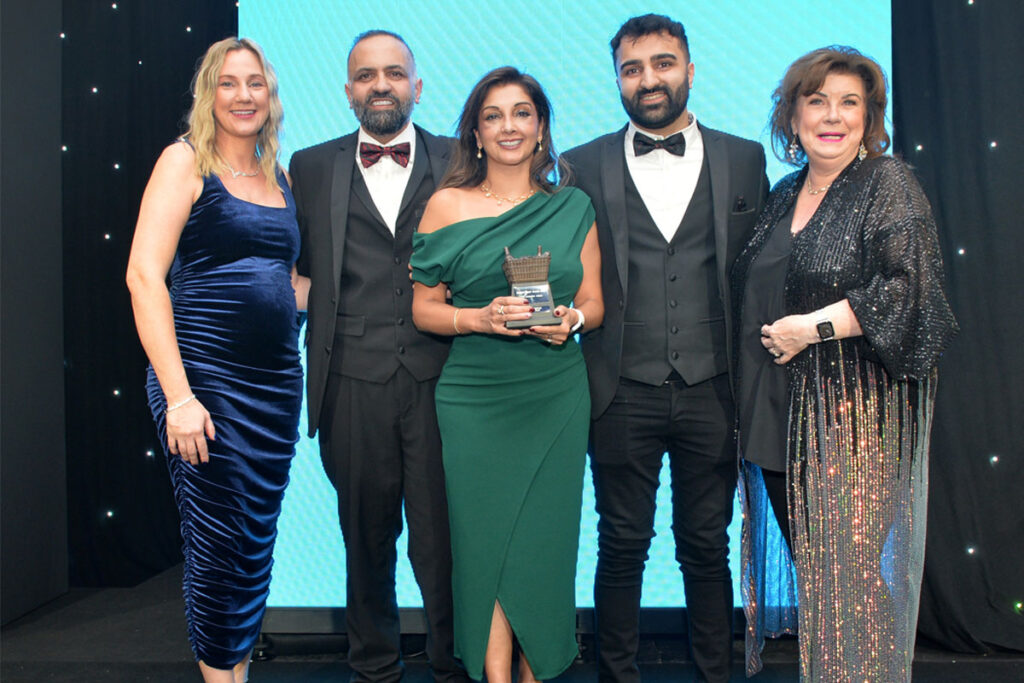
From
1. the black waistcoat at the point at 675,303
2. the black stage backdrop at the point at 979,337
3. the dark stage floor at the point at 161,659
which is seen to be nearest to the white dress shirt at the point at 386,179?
the black waistcoat at the point at 675,303

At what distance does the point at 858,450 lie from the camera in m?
2.06

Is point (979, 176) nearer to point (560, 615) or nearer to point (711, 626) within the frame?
point (711, 626)

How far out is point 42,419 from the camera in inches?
143

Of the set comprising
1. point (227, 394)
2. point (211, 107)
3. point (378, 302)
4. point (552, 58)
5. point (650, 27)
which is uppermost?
point (552, 58)

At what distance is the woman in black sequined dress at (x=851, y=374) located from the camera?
1996 millimetres

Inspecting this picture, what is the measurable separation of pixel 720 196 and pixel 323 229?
119 centimetres

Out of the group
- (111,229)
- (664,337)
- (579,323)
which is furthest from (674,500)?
(111,229)

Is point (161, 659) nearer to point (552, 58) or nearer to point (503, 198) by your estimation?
point (503, 198)

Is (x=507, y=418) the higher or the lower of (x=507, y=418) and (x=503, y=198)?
the lower

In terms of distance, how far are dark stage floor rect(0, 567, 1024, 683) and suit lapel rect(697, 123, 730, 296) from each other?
4.92 feet

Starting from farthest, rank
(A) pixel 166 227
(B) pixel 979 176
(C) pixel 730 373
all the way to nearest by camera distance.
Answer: (B) pixel 979 176 → (C) pixel 730 373 → (A) pixel 166 227

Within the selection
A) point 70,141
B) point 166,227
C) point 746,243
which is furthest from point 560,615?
point 70,141

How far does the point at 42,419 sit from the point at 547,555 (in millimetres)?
2588

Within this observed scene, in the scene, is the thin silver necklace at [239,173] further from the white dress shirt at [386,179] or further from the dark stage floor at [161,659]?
the dark stage floor at [161,659]
